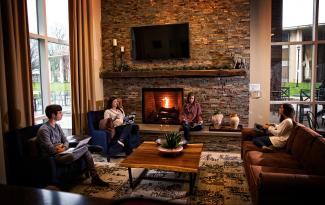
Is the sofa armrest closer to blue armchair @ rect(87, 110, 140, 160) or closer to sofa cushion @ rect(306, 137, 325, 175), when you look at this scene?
sofa cushion @ rect(306, 137, 325, 175)

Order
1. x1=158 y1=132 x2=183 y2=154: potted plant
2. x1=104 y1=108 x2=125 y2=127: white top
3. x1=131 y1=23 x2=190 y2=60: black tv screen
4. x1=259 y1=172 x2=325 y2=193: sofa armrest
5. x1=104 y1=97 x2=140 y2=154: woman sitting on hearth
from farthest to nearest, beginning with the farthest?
x1=131 y1=23 x2=190 y2=60: black tv screen, x1=104 y1=108 x2=125 y2=127: white top, x1=104 y1=97 x2=140 y2=154: woman sitting on hearth, x1=158 y1=132 x2=183 y2=154: potted plant, x1=259 y1=172 x2=325 y2=193: sofa armrest

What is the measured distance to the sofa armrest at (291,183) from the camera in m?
2.06

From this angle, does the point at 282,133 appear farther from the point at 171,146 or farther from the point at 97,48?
the point at 97,48

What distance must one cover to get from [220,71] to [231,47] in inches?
22.9

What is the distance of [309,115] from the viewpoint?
543 centimetres

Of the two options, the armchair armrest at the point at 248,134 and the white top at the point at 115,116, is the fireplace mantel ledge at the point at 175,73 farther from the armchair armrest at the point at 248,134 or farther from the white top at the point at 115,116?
the armchair armrest at the point at 248,134

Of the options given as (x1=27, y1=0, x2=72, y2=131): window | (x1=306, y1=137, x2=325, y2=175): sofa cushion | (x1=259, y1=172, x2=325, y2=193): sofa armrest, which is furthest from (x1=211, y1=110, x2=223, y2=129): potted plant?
(x1=259, y1=172, x2=325, y2=193): sofa armrest

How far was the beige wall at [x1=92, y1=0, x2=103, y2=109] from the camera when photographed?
18.2 feet

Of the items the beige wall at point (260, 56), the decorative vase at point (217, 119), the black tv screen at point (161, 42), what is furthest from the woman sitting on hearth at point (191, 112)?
the beige wall at point (260, 56)

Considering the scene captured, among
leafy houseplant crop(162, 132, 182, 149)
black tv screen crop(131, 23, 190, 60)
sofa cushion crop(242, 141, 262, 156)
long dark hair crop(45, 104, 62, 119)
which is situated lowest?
sofa cushion crop(242, 141, 262, 156)

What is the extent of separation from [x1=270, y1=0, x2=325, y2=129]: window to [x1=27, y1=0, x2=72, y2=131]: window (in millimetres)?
4118

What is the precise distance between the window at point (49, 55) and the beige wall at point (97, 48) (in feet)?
2.46

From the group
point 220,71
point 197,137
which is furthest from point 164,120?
point 220,71

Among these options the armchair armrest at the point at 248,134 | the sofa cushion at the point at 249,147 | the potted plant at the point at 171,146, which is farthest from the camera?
the armchair armrest at the point at 248,134
